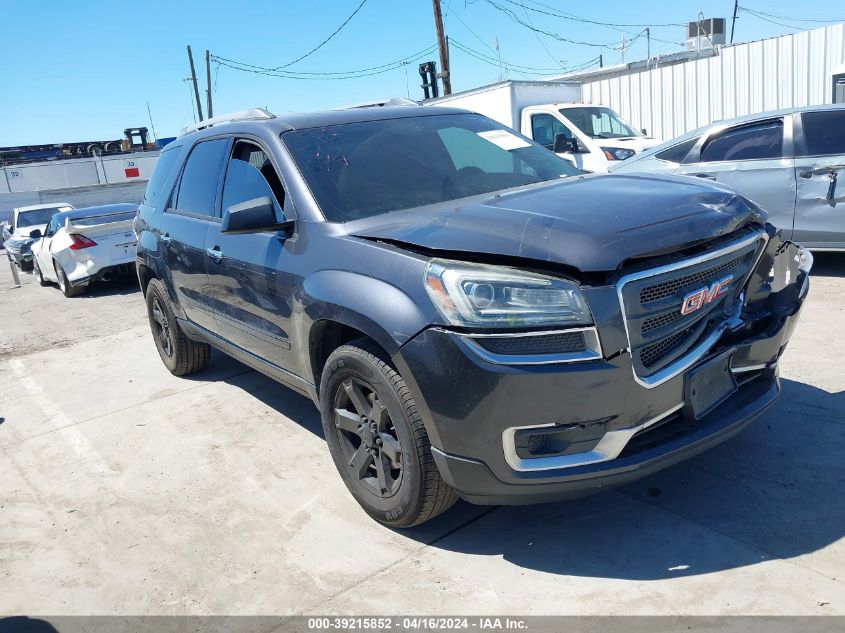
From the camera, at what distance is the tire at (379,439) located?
9.42 ft

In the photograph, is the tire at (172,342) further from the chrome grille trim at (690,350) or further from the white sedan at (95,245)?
the white sedan at (95,245)

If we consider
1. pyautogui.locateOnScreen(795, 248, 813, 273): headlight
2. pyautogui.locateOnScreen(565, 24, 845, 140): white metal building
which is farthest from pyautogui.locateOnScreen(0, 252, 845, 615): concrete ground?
pyautogui.locateOnScreen(565, 24, 845, 140): white metal building

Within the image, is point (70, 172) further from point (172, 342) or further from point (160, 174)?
point (172, 342)

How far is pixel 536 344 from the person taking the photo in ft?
8.43

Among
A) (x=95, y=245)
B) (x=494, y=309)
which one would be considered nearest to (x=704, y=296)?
(x=494, y=309)

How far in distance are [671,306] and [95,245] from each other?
35.0 feet

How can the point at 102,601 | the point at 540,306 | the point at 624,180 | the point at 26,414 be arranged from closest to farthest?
1. the point at 540,306
2. the point at 102,601
3. the point at 624,180
4. the point at 26,414

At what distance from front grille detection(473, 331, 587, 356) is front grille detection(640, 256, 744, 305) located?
0.30 m

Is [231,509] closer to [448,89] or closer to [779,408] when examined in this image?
[779,408]

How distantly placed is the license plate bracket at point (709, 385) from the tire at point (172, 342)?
4.08 metres

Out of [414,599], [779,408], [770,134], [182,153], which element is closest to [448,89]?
[770,134]

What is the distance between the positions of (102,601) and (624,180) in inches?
118

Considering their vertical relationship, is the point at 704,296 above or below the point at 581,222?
below

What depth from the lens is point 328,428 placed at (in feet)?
11.3
